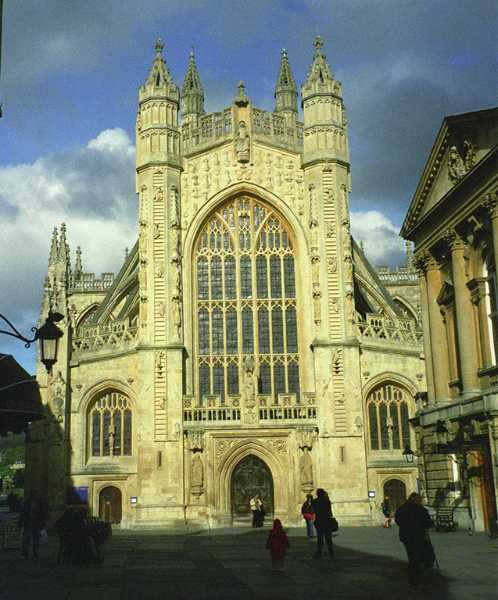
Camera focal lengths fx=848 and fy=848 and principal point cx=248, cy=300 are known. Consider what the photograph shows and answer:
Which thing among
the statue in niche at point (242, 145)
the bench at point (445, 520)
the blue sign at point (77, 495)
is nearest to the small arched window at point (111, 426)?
the blue sign at point (77, 495)

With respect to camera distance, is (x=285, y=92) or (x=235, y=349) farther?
(x=285, y=92)

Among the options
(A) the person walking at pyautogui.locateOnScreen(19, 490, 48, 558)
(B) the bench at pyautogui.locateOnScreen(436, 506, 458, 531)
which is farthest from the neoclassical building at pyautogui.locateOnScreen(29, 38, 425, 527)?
(A) the person walking at pyautogui.locateOnScreen(19, 490, 48, 558)

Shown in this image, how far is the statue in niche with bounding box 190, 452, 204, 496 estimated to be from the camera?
35.6 meters

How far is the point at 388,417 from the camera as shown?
38.6 m

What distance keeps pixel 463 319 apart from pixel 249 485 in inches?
593

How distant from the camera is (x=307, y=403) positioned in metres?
36.8

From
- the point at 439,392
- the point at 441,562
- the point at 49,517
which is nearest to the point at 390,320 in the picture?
the point at 439,392

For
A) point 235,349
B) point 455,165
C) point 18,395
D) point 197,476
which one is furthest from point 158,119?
point 18,395

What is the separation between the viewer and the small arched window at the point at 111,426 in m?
38.4

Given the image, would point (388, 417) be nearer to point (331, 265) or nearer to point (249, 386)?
point (249, 386)

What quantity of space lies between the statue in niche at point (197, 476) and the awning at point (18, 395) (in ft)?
60.9

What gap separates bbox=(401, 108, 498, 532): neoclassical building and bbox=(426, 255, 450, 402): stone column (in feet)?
0.11

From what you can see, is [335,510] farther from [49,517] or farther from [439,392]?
[49,517]

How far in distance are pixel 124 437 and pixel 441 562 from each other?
926 inches
